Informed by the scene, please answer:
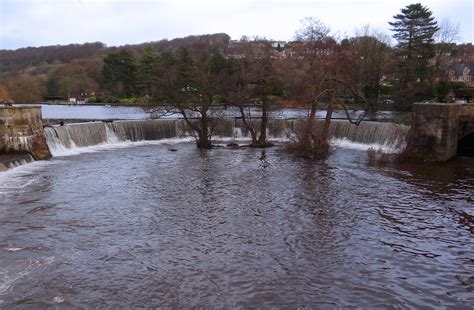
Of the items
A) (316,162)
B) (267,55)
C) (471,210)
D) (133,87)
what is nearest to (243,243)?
(471,210)

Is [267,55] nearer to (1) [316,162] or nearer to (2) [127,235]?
(1) [316,162]

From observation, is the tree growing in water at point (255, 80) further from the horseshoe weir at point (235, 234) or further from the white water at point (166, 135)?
the horseshoe weir at point (235, 234)

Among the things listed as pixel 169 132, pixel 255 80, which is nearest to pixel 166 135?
pixel 169 132

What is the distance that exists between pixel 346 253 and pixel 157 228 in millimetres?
4787

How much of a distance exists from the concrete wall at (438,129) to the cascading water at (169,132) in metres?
1.60

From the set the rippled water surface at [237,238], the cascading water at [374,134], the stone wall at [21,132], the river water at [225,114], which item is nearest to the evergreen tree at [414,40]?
the river water at [225,114]

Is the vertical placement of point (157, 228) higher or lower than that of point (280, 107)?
lower

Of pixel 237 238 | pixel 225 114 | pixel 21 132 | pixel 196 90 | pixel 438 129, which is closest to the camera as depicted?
pixel 237 238

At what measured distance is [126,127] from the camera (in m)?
30.1

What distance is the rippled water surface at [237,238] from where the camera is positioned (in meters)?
8.52

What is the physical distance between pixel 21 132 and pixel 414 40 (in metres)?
38.2

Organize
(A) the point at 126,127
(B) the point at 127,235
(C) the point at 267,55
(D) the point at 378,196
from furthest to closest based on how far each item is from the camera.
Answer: (A) the point at 126,127 → (C) the point at 267,55 → (D) the point at 378,196 → (B) the point at 127,235

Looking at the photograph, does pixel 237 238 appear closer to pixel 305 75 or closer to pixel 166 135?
pixel 305 75

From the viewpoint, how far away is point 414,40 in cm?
4631
